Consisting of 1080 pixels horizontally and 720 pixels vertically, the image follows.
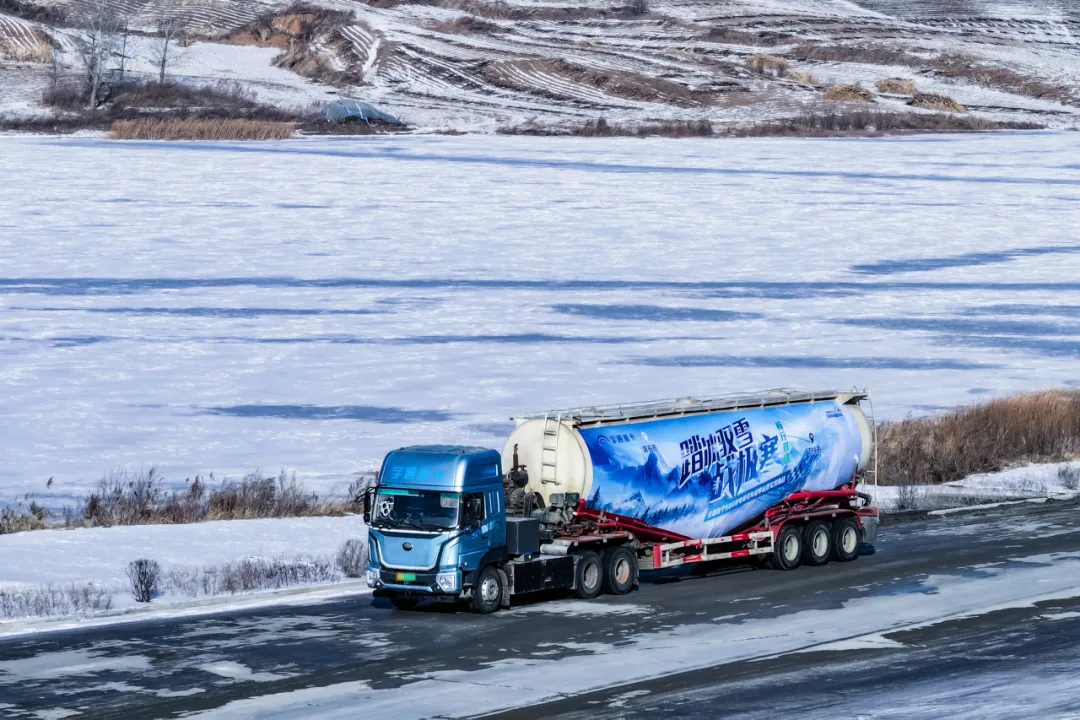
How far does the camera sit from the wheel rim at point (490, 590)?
19.2 meters

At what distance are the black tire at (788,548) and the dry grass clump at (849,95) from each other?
103 meters

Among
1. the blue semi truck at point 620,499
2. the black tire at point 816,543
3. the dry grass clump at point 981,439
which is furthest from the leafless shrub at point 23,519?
the dry grass clump at point 981,439

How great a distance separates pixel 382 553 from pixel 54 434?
37.5 feet

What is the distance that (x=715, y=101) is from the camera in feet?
400

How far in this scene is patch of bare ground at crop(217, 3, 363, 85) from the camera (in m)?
126

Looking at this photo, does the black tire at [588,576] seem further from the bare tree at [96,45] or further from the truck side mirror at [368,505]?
the bare tree at [96,45]

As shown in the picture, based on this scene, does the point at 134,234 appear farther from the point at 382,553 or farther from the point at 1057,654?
the point at 1057,654

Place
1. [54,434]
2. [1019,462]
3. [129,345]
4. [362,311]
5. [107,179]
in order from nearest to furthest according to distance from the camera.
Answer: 1. [54,434]
2. [1019,462]
3. [129,345]
4. [362,311]
5. [107,179]

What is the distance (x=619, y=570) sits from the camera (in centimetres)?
2042

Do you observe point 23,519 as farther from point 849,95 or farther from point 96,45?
point 849,95

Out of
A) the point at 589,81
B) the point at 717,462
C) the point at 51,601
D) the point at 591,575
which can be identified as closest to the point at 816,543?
the point at 717,462

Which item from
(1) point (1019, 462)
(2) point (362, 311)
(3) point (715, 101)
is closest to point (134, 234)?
(2) point (362, 311)

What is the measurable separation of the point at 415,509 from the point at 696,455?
393cm

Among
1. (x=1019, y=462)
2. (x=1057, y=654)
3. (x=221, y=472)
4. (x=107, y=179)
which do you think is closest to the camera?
(x=1057, y=654)
